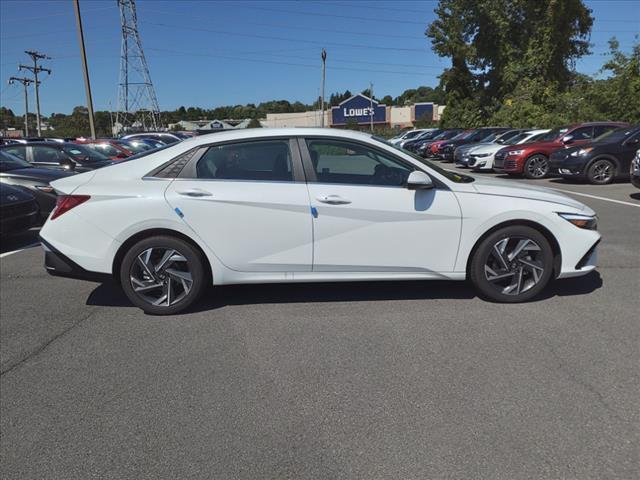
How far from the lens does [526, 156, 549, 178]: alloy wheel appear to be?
14.2m

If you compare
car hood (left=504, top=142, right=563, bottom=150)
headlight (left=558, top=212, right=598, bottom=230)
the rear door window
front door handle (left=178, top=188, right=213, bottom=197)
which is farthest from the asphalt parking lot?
car hood (left=504, top=142, right=563, bottom=150)

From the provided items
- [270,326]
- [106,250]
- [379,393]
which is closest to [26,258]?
[106,250]

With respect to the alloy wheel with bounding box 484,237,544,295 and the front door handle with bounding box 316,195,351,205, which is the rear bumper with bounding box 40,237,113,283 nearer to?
the front door handle with bounding box 316,195,351,205

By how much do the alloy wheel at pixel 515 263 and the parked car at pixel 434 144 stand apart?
19.1 metres

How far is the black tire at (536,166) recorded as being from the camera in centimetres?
1419

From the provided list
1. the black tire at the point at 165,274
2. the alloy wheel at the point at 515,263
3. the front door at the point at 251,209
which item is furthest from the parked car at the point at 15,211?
the alloy wheel at the point at 515,263

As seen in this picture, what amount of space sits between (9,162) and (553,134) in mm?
14608

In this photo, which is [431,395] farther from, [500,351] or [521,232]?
[521,232]

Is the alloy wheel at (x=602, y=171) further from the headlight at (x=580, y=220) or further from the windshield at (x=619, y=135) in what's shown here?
the headlight at (x=580, y=220)

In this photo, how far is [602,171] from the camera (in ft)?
41.2

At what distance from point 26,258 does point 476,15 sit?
3534cm

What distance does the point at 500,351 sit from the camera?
345 centimetres

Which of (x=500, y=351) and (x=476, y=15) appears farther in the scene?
(x=476, y=15)

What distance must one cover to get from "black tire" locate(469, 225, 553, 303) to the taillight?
3.44 metres
